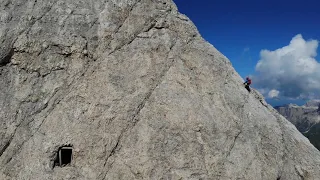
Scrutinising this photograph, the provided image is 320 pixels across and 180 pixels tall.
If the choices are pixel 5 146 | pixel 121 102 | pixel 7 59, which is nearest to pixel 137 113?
pixel 121 102

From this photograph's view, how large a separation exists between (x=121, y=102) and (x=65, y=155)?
578 cm

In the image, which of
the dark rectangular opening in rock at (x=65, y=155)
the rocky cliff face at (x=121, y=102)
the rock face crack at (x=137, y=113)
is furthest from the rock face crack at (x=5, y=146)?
the rock face crack at (x=137, y=113)

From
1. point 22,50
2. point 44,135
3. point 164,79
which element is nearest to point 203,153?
point 164,79

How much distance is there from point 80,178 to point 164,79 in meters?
10.1

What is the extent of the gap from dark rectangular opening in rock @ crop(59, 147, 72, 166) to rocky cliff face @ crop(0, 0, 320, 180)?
0.34 feet

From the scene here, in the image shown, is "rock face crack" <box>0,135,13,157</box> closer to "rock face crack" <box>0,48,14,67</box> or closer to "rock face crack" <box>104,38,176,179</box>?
"rock face crack" <box>0,48,14,67</box>

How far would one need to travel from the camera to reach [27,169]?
2434 centimetres

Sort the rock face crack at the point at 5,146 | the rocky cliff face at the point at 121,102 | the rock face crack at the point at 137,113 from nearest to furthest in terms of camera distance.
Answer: the rock face crack at the point at 5,146, the rocky cliff face at the point at 121,102, the rock face crack at the point at 137,113

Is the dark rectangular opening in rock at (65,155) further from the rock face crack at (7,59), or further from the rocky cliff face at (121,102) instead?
the rock face crack at (7,59)

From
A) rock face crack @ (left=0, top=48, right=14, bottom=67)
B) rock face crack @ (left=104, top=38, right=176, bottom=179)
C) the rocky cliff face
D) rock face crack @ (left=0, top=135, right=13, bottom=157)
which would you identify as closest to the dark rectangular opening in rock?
the rocky cliff face

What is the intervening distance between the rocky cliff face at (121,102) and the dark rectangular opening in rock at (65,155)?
102mm

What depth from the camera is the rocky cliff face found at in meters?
25.1

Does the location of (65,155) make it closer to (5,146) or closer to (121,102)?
(5,146)

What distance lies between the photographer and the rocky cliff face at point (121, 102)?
25.1 m
